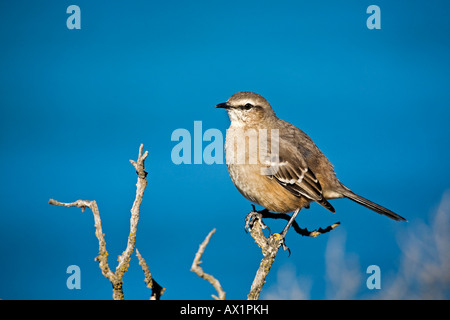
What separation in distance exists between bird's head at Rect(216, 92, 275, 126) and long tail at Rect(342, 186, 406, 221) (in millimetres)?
1049

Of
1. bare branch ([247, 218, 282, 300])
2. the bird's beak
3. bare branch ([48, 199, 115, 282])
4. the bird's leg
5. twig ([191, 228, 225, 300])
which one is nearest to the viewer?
twig ([191, 228, 225, 300])

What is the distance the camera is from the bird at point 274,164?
13.7 feet

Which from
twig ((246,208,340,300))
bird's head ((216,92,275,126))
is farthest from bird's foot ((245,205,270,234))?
bird's head ((216,92,275,126))

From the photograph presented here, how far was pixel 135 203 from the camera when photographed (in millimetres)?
2592

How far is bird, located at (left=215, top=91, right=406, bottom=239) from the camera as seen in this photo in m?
4.18

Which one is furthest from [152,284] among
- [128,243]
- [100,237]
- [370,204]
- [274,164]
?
[370,204]

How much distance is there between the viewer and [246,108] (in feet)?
14.6

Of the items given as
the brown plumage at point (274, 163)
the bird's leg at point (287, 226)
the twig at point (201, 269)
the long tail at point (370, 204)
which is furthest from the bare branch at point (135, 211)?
the long tail at point (370, 204)

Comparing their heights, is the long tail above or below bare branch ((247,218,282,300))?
above


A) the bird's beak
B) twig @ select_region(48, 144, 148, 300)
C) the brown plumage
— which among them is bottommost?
twig @ select_region(48, 144, 148, 300)

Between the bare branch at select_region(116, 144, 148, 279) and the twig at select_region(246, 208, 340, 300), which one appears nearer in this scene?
the bare branch at select_region(116, 144, 148, 279)

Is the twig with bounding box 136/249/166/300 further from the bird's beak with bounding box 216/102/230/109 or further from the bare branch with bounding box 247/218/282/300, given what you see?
the bird's beak with bounding box 216/102/230/109
